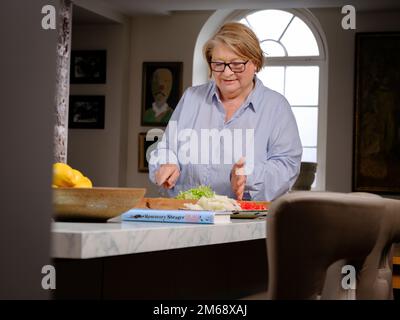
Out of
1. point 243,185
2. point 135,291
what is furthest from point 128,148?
point 135,291

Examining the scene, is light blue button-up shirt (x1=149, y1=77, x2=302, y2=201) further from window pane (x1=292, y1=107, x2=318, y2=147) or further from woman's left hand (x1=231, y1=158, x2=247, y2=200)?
window pane (x1=292, y1=107, x2=318, y2=147)

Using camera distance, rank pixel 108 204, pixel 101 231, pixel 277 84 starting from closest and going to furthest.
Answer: pixel 101 231
pixel 108 204
pixel 277 84

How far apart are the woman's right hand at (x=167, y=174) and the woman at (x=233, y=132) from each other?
11 cm

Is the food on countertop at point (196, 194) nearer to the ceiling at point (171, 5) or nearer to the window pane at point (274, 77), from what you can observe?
the ceiling at point (171, 5)

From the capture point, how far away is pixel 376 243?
5.16 ft

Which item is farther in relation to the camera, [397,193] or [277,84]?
[277,84]

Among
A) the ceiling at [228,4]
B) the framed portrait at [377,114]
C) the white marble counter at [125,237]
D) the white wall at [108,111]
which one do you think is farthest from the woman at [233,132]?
the white wall at [108,111]

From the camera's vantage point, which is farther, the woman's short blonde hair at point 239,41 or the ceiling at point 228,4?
the ceiling at point 228,4

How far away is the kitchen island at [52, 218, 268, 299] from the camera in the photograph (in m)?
1.20

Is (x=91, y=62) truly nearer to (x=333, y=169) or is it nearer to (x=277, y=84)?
(x=277, y=84)

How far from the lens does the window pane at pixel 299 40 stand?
1061 cm

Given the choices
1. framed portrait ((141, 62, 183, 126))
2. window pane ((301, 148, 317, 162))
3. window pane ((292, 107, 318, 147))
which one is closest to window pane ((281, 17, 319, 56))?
window pane ((292, 107, 318, 147))

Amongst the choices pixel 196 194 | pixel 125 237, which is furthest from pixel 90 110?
pixel 125 237
